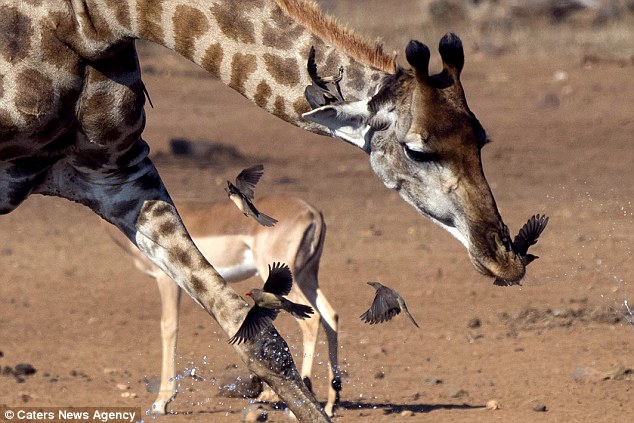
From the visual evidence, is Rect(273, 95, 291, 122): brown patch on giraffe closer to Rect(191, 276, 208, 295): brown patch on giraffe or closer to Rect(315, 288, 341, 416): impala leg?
Rect(191, 276, 208, 295): brown patch on giraffe

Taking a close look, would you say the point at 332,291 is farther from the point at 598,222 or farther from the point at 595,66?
the point at 595,66

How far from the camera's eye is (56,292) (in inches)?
385

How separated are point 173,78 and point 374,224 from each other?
341 inches

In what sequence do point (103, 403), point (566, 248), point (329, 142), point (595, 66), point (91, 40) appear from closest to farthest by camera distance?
1. point (91, 40)
2. point (103, 403)
3. point (566, 248)
4. point (329, 142)
5. point (595, 66)

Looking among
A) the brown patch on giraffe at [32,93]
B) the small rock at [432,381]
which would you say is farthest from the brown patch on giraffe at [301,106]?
the small rock at [432,381]

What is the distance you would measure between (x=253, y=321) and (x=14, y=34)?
142cm

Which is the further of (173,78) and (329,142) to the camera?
(173,78)

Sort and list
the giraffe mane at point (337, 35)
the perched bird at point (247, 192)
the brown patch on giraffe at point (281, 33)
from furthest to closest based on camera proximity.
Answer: the perched bird at point (247, 192), the brown patch on giraffe at point (281, 33), the giraffe mane at point (337, 35)

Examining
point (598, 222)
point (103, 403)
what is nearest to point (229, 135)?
point (598, 222)

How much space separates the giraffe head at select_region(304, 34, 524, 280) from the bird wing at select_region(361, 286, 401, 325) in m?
0.56

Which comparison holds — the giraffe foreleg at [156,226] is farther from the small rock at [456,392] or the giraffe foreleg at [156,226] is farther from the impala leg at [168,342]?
the small rock at [456,392]

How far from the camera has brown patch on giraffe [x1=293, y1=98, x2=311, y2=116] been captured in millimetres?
4777

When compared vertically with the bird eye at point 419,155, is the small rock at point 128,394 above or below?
below

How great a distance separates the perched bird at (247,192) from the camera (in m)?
5.23
